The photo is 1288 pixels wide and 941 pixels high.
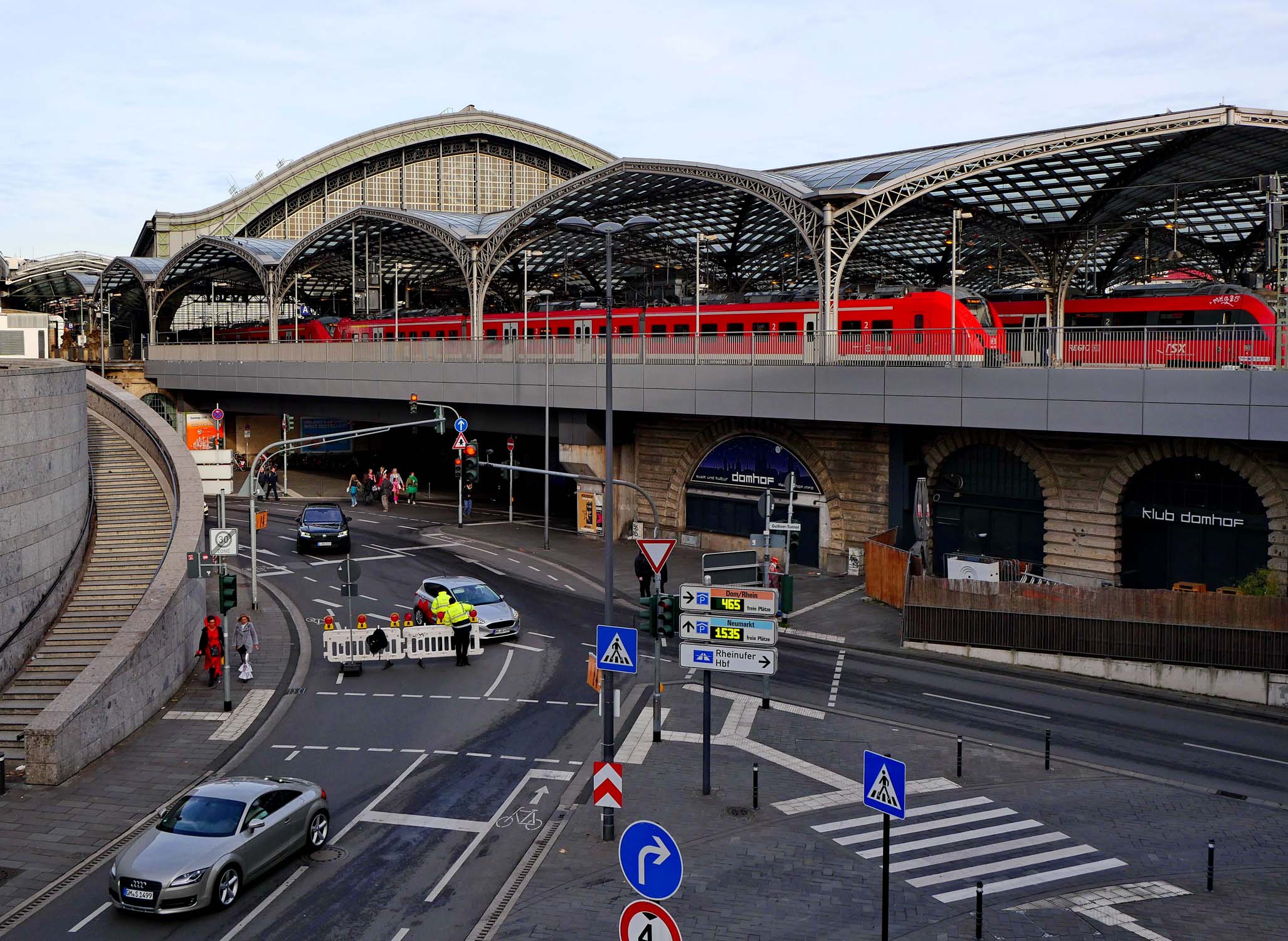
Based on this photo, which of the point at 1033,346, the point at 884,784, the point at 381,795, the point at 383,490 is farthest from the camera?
the point at 383,490

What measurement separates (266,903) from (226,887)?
0.58m

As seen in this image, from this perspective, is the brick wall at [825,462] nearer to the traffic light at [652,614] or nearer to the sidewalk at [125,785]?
the traffic light at [652,614]

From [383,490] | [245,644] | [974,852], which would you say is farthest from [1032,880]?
[383,490]

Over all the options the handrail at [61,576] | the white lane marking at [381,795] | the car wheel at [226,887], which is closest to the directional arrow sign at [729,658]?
the white lane marking at [381,795]

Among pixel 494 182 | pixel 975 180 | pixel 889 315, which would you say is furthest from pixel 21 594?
pixel 494 182

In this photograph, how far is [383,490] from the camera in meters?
56.4

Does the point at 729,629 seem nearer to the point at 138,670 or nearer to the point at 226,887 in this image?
the point at 226,887

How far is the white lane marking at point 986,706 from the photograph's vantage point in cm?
2452

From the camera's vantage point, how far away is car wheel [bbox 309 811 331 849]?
55.7 feet

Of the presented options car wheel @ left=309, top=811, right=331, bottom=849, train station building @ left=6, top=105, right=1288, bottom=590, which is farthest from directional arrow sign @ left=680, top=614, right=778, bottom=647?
train station building @ left=6, top=105, right=1288, bottom=590

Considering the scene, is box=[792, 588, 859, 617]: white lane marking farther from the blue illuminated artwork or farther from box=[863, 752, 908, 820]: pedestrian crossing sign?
box=[863, 752, 908, 820]: pedestrian crossing sign

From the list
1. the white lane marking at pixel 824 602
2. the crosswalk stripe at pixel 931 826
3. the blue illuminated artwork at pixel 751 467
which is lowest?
the crosswalk stripe at pixel 931 826

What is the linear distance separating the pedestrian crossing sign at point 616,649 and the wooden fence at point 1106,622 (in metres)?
13.1

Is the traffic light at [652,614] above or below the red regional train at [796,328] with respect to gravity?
below
